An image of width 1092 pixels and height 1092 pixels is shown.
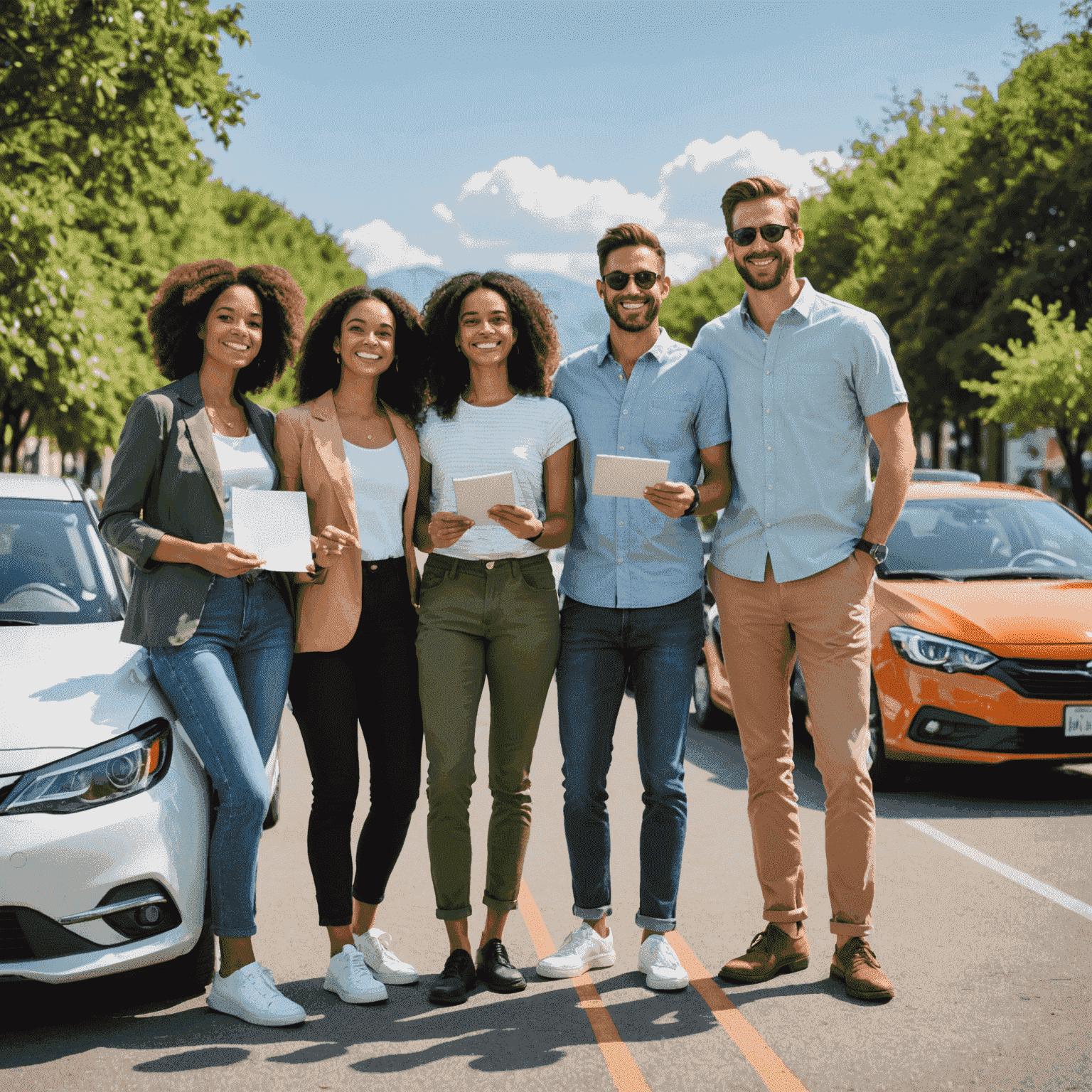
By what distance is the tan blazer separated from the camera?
13.0 feet

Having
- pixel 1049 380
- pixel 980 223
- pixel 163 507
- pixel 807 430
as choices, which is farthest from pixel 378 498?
pixel 980 223

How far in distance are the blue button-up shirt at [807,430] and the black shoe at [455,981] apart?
1.52 metres

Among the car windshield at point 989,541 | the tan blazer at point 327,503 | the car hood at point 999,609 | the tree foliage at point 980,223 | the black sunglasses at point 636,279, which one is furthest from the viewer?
the tree foliage at point 980,223

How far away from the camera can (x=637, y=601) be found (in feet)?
13.5

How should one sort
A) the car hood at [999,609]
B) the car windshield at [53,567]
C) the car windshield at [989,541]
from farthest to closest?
1. the car windshield at [989,541]
2. the car hood at [999,609]
3. the car windshield at [53,567]

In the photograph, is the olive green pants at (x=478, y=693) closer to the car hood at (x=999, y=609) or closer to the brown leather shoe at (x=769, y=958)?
the brown leather shoe at (x=769, y=958)

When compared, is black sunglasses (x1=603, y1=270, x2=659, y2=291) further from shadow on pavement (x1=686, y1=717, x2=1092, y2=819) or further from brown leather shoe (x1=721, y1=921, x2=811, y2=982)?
shadow on pavement (x1=686, y1=717, x2=1092, y2=819)

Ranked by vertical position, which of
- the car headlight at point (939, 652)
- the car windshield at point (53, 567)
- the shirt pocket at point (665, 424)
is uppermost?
the shirt pocket at point (665, 424)

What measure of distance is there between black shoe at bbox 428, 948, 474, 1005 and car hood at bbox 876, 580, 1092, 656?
349cm

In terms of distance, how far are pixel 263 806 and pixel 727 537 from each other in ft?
5.72

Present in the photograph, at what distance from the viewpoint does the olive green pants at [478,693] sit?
400 centimetres

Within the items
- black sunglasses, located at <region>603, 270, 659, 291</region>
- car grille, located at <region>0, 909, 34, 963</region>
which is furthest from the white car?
black sunglasses, located at <region>603, 270, 659, 291</region>

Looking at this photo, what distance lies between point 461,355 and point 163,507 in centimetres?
108

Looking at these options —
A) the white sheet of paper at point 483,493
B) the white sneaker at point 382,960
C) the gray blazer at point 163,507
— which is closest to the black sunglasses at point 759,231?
the white sheet of paper at point 483,493
